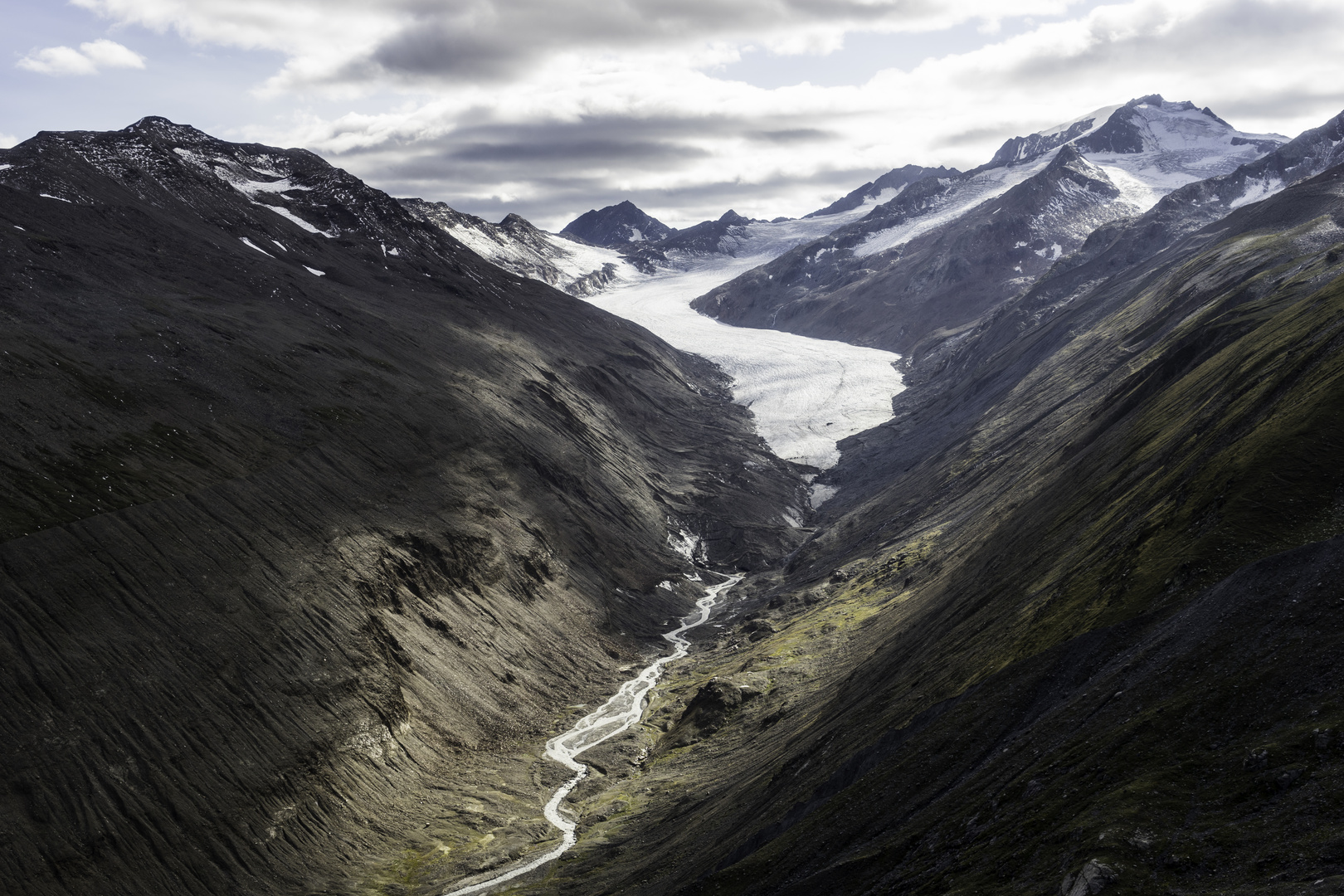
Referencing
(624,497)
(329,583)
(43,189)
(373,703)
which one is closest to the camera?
(373,703)

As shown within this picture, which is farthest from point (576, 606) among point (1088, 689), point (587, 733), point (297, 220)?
point (297, 220)

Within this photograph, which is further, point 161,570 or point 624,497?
point 624,497

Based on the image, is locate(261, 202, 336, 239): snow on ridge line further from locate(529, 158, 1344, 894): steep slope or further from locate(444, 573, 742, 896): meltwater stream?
locate(529, 158, 1344, 894): steep slope

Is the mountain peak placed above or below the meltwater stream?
above

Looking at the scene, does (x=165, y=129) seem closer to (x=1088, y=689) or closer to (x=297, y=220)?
(x=297, y=220)

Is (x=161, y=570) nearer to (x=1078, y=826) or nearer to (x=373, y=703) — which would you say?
(x=373, y=703)

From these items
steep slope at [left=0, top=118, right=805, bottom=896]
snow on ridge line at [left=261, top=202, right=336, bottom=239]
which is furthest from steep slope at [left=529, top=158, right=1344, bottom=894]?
snow on ridge line at [left=261, top=202, right=336, bottom=239]

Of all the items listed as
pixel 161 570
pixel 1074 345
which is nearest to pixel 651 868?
pixel 161 570
